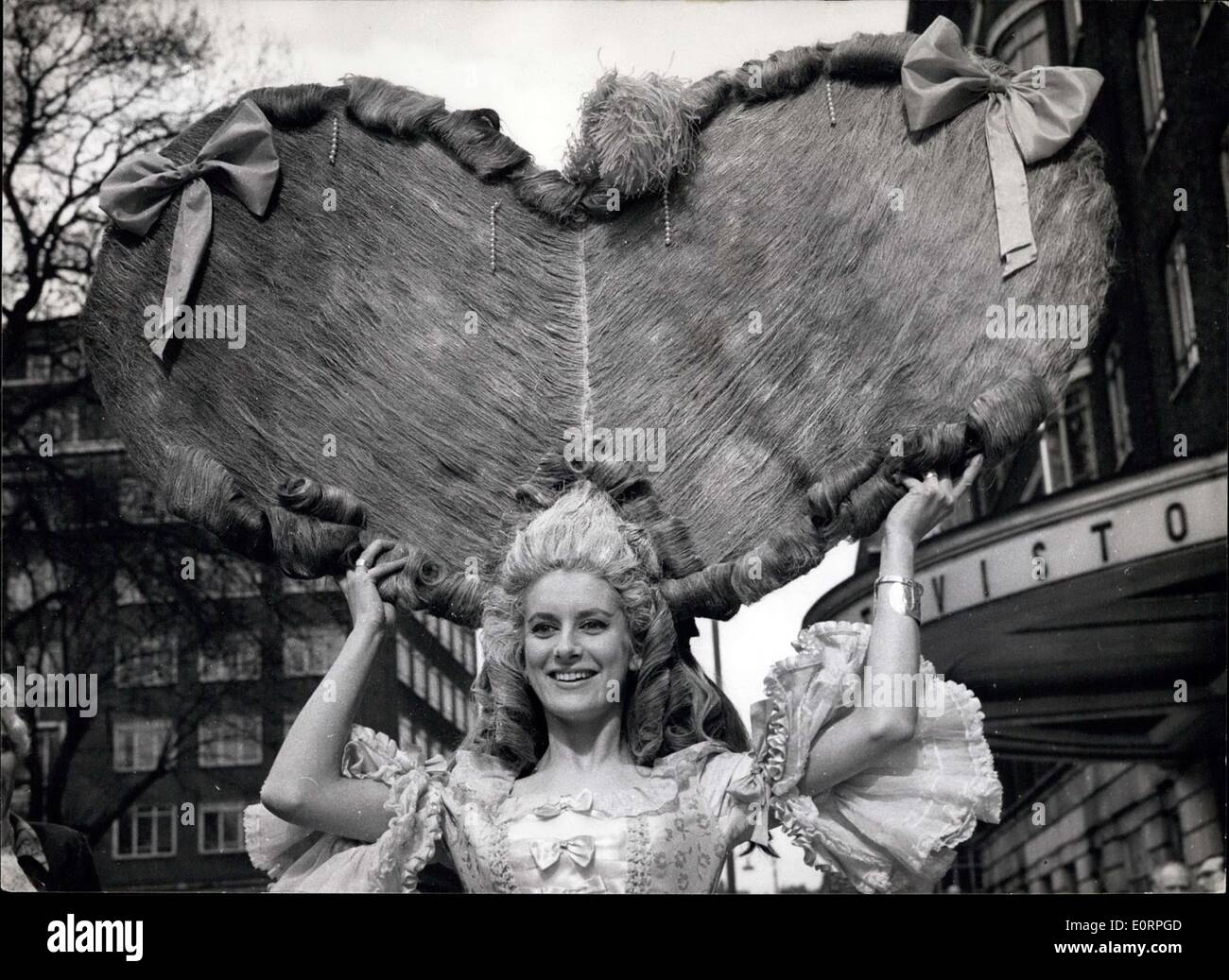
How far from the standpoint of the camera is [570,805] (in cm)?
276

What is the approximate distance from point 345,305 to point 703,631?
83 centimetres

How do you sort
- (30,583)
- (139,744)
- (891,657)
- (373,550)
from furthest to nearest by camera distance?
(30,583), (139,744), (373,550), (891,657)

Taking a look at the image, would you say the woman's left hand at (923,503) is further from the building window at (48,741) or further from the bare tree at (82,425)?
the building window at (48,741)

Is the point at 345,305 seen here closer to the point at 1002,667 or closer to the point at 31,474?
the point at 31,474

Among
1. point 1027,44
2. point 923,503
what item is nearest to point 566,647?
point 923,503

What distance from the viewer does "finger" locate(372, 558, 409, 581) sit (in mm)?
2912

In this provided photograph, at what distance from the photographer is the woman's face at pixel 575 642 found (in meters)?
2.79

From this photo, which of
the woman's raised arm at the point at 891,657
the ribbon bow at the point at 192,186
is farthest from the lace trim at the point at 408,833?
the ribbon bow at the point at 192,186

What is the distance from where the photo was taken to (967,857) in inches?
124

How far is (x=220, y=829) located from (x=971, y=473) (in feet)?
4.69

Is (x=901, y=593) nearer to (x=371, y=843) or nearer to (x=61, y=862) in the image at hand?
(x=371, y=843)

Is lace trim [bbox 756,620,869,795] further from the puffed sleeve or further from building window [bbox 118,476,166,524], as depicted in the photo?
building window [bbox 118,476,166,524]
